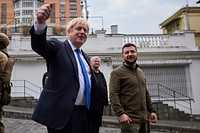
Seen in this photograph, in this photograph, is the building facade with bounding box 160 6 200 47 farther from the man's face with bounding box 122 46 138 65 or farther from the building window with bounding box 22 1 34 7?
the building window with bounding box 22 1 34 7

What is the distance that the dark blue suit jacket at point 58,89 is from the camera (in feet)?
7.39

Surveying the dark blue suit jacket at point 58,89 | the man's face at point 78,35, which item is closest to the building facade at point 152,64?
the man's face at point 78,35

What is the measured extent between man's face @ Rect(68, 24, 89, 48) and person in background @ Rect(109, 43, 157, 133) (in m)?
1.28

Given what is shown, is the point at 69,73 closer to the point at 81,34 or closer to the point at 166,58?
the point at 81,34

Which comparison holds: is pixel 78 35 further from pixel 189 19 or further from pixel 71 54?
pixel 189 19

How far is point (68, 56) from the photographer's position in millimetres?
2418

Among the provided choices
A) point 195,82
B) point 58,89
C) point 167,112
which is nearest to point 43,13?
point 58,89

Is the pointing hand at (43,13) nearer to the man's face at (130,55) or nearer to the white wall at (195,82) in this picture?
the man's face at (130,55)

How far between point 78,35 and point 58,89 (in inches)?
23.3

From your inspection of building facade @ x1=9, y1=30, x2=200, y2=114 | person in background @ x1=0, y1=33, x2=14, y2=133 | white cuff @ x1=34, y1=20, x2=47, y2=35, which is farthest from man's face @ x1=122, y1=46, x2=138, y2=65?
building facade @ x1=9, y1=30, x2=200, y2=114

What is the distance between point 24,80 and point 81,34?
46.1ft

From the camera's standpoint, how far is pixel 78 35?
2.55m

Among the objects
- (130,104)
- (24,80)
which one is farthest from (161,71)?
(130,104)

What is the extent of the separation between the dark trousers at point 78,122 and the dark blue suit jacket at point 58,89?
0.07m
